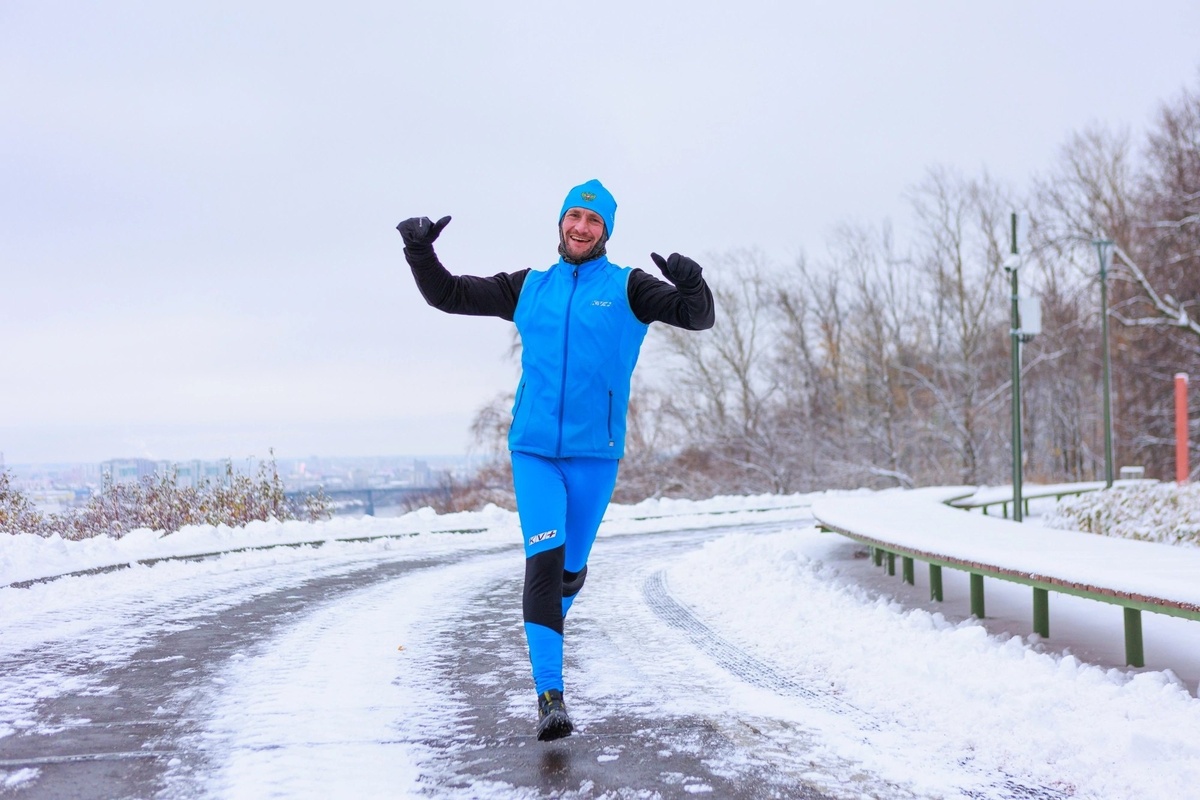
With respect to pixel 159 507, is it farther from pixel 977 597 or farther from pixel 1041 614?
pixel 1041 614

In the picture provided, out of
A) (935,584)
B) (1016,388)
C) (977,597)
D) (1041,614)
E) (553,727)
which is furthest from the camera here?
(1016,388)

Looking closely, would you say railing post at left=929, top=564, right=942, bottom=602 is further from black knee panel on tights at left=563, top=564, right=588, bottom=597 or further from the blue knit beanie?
the blue knit beanie

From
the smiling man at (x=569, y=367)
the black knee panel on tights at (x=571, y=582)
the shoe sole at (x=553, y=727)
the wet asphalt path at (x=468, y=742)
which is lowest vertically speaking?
the wet asphalt path at (x=468, y=742)

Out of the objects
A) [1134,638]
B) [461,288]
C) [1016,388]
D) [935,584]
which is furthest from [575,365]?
[1016,388]

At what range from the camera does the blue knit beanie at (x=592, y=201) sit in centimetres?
437

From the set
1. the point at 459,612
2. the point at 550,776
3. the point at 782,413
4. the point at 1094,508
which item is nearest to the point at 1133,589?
the point at 550,776

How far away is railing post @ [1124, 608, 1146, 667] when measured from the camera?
16.9 feet

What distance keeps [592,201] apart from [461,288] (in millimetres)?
684

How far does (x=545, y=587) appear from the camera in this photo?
4.14 m

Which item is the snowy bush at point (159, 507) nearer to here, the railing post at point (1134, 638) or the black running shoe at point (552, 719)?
→ the black running shoe at point (552, 719)

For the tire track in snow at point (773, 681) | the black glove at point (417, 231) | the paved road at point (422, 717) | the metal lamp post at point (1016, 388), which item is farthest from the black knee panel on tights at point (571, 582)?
the metal lamp post at point (1016, 388)

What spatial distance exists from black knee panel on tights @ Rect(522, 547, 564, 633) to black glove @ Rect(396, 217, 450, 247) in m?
1.41

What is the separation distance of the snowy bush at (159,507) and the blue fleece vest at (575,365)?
1186 centimetres

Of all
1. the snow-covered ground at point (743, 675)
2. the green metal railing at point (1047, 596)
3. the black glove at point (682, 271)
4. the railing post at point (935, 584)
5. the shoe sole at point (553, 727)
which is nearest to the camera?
the snow-covered ground at point (743, 675)
